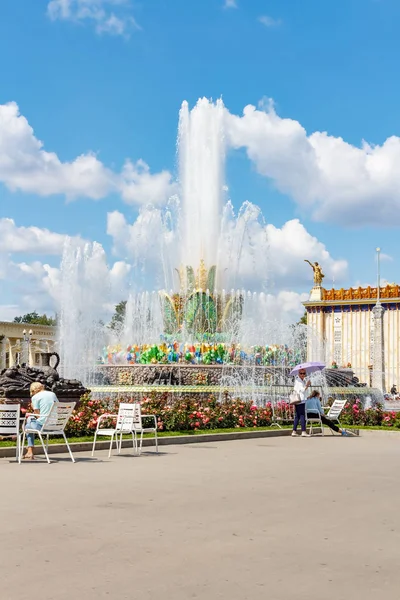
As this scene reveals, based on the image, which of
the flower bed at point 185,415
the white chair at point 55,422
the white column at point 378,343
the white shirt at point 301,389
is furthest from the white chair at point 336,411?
the white column at point 378,343

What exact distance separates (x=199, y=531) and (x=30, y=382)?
1056 cm

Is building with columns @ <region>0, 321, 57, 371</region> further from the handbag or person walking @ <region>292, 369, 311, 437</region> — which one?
the handbag

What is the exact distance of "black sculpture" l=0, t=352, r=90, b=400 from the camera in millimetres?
16906

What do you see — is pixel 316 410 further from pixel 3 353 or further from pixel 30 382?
pixel 3 353

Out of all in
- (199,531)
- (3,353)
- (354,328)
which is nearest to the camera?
(199,531)

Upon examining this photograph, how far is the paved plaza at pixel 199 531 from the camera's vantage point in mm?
5414

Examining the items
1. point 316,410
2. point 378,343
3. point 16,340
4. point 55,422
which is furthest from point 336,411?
point 16,340

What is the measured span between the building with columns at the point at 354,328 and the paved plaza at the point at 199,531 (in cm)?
4829

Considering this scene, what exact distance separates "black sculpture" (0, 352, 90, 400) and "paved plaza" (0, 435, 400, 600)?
418 centimetres

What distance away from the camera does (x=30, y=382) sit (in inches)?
678

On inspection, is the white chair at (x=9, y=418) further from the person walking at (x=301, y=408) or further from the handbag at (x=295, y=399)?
the person walking at (x=301, y=408)

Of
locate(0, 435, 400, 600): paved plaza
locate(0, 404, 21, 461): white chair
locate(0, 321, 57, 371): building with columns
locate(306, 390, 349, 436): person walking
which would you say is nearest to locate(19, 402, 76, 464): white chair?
locate(0, 404, 21, 461): white chair

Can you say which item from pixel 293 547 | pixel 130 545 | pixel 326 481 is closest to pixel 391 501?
pixel 326 481

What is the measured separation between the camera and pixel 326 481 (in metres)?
10.8
